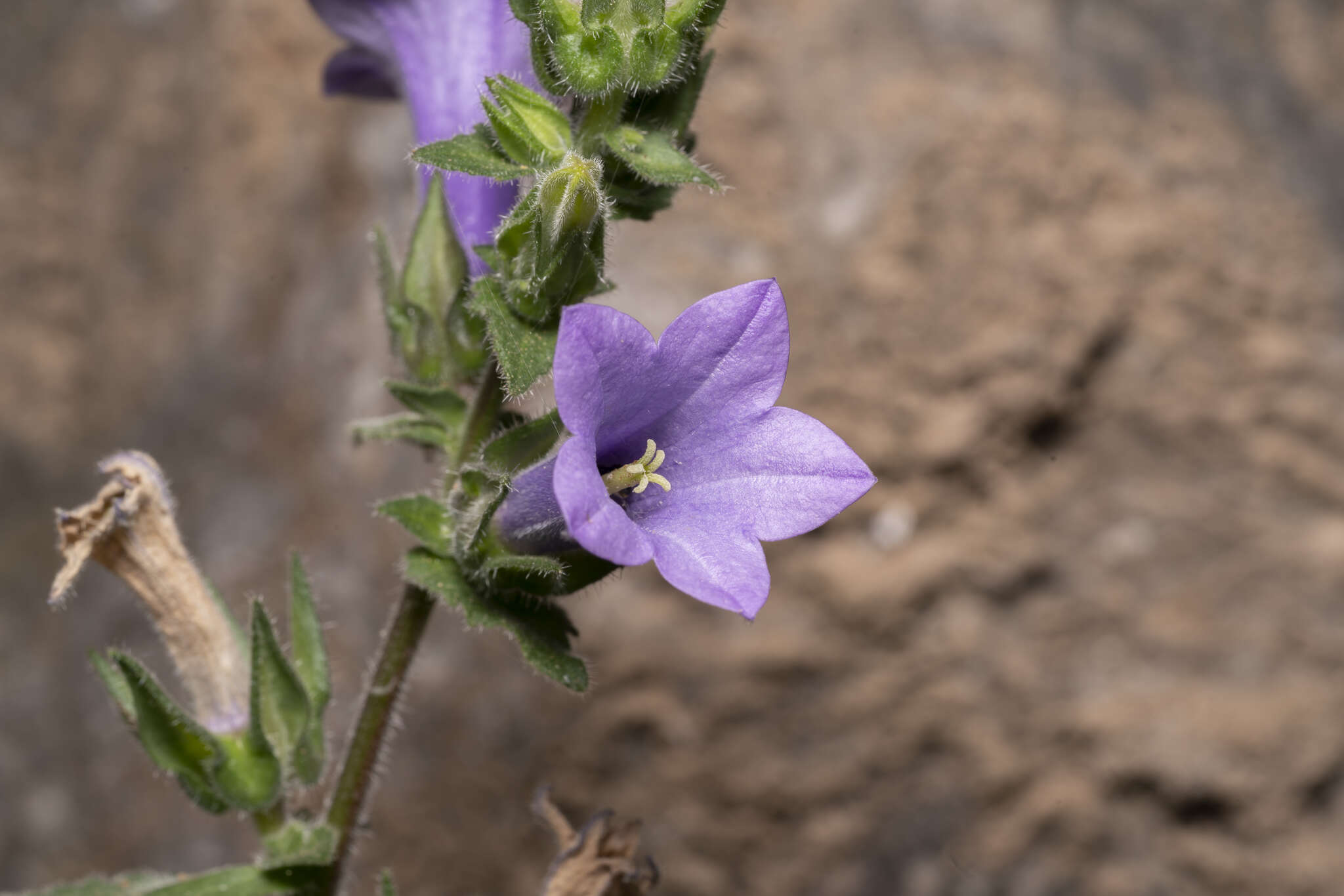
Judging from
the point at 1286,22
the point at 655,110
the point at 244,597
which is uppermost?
the point at 1286,22

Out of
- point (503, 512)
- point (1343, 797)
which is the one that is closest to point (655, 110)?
point (503, 512)

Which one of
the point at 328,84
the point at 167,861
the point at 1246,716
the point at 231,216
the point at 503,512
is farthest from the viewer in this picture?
the point at 231,216

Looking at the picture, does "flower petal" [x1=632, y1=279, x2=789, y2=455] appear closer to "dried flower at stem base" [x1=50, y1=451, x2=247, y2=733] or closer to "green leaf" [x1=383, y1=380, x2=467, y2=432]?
"green leaf" [x1=383, y1=380, x2=467, y2=432]

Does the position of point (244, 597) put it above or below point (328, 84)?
below

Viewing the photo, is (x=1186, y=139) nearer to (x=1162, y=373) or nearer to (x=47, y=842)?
(x=1162, y=373)

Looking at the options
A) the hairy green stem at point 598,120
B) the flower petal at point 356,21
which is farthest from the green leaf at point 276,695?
the flower petal at point 356,21

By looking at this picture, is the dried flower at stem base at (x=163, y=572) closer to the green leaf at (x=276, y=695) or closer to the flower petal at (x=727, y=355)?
the green leaf at (x=276, y=695)

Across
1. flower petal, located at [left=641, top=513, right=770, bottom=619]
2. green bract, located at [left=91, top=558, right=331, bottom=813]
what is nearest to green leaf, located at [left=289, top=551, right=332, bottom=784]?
green bract, located at [left=91, top=558, right=331, bottom=813]
